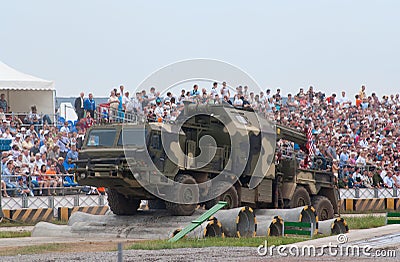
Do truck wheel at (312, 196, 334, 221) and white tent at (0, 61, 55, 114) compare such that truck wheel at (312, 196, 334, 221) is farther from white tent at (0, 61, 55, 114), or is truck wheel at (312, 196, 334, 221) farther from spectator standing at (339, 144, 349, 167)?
white tent at (0, 61, 55, 114)

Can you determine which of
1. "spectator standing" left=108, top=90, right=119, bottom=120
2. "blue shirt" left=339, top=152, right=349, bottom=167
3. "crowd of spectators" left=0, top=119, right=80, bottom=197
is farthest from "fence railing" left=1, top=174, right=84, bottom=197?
"blue shirt" left=339, top=152, right=349, bottom=167

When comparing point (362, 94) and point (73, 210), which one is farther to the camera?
point (362, 94)

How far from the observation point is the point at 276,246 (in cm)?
1797

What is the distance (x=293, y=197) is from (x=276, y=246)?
27.5 ft

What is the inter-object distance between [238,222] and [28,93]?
17188 mm

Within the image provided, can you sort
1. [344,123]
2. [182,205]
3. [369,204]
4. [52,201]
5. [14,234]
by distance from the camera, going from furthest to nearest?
[344,123] → [369,204] → [52,201] → [14,234] → [182,205]

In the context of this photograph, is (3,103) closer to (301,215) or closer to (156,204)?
(156,204)

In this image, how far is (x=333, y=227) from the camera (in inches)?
880

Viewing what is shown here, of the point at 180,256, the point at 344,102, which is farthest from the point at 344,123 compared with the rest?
the point at 180,256

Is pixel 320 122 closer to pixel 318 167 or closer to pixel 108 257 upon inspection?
pixel 318 167

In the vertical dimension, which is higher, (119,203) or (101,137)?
(101,137)

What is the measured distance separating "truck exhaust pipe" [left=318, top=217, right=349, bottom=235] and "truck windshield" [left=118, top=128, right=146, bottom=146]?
472cm

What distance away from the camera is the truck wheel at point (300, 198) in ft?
86.1

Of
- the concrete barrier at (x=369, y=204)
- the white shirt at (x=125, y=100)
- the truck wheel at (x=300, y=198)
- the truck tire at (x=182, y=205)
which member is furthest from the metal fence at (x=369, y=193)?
the truck tire at (x=182, y=205)
